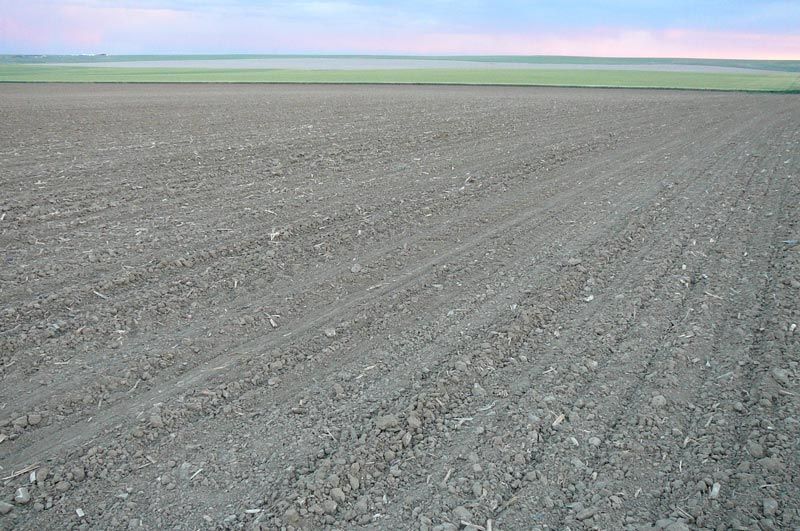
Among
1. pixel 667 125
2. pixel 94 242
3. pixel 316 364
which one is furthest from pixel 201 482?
pixel 667 125

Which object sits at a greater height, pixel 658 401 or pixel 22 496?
pixel 658 401

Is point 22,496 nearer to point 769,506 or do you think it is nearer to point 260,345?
point 260,345

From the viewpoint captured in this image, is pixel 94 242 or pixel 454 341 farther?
pixel 94 242

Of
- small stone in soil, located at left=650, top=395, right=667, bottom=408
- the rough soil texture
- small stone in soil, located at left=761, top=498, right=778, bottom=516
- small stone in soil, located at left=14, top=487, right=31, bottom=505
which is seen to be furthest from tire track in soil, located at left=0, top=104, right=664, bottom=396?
small stone in soil, located at left=761, top=498, right=778, bottom=516

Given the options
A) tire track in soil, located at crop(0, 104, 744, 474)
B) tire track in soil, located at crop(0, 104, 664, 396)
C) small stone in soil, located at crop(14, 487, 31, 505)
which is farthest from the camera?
tire track in soil, located at crop(0, 104, 664, 396)

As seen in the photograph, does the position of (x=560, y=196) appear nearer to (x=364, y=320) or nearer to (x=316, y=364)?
(x=364, y=320)

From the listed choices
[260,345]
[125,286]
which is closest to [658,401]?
[260,345]

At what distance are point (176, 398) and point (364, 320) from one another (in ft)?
6.79

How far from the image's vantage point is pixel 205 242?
28.3 feet

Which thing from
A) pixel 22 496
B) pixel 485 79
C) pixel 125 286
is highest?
pixel 125 286

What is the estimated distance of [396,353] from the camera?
5.72 metres

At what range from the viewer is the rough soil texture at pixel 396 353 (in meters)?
3.95

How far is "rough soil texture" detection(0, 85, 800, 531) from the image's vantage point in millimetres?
3953

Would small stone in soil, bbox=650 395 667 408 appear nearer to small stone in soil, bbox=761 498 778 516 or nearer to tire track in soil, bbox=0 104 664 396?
small stone in soil, bbox=761 498 778 516
